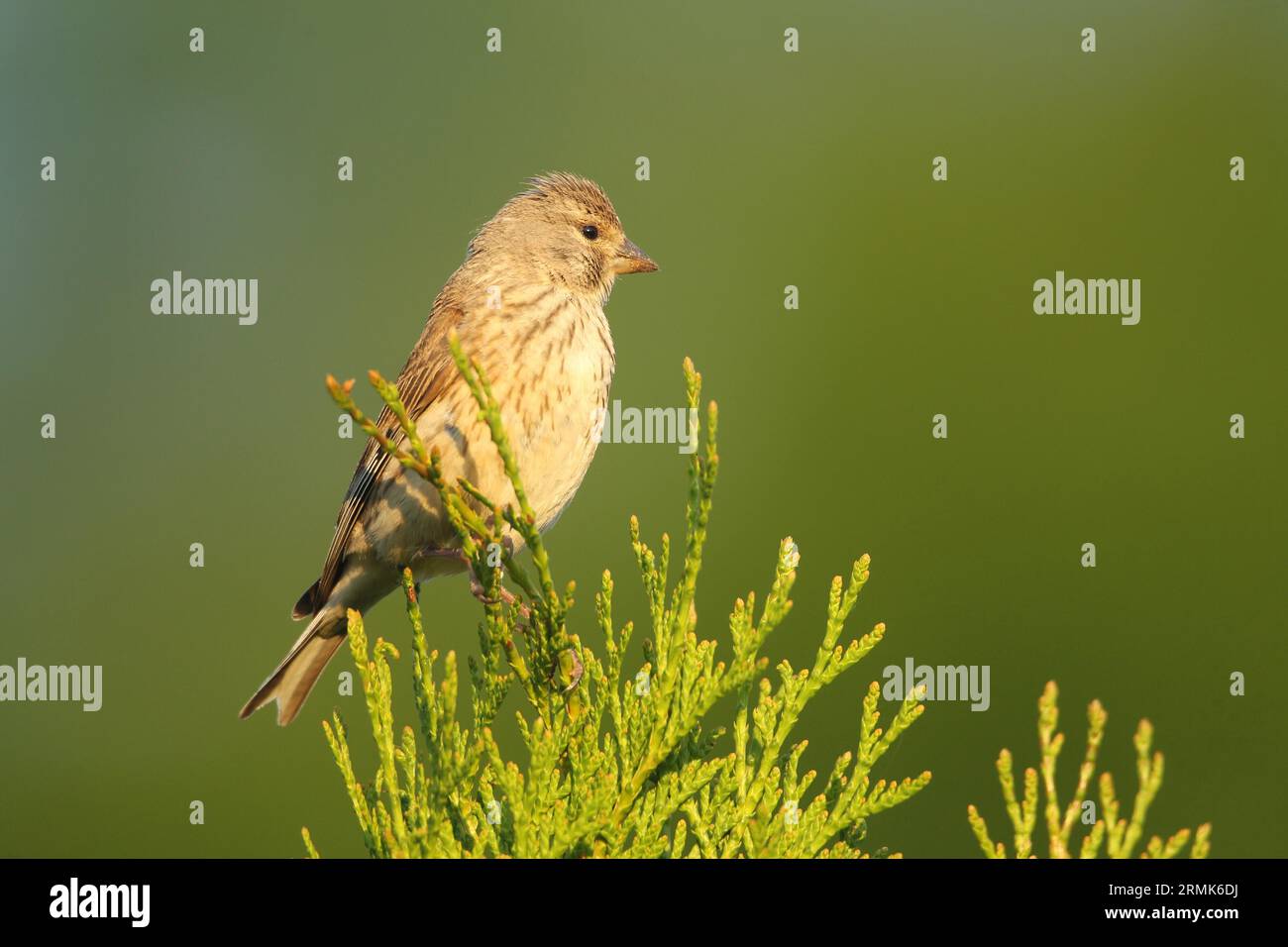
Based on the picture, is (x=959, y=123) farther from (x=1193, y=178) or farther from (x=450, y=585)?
(x=450, y=585)

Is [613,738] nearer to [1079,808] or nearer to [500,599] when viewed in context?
[500,599]

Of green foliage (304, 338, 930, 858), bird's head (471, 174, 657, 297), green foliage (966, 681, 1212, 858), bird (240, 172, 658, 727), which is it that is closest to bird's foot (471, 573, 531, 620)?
green foliage (304, 338, 930, 858)

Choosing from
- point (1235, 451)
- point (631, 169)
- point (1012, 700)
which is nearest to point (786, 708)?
point (1012, 700)

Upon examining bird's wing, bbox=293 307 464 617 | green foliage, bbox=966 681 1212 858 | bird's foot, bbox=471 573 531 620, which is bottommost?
green foliage, bbox=966 681 1212 858

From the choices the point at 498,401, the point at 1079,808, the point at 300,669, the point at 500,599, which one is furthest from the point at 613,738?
the point at 300,669

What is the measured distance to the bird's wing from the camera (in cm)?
428

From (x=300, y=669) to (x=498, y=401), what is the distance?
1200 millimetres

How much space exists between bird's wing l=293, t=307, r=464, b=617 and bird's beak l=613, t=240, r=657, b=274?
0.68 m

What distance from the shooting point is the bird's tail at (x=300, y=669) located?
4168mm

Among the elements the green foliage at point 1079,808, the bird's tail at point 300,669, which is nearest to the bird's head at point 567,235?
the bird's tail at point 300,669

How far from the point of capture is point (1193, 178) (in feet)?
25.6

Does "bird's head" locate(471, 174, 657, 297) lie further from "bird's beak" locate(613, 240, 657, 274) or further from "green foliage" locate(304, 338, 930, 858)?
"green foliage" locate(304, 338, 930, 858)

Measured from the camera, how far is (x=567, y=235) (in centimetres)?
463

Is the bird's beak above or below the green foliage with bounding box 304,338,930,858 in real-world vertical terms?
Result: above
